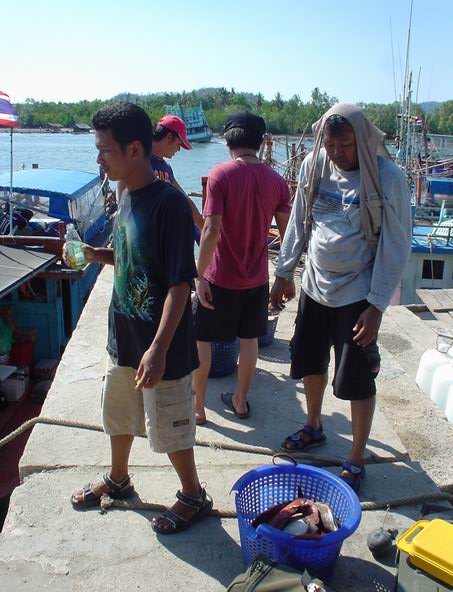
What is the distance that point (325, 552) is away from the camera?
201cm

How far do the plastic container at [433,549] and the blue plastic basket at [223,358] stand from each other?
6.77ft

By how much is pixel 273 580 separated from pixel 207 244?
1734mm

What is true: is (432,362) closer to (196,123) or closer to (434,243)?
(434,243)

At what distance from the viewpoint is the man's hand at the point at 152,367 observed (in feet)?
6.59

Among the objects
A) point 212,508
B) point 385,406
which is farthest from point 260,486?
point 385,406

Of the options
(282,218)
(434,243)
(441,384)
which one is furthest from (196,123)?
(282,218)

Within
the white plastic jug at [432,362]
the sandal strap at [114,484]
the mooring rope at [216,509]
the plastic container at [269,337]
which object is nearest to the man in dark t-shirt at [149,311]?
the mooring rope at [216,509]

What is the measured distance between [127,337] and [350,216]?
43.9 inches

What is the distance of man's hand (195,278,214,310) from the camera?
125 inches

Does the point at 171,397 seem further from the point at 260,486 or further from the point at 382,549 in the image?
the point at 382,549

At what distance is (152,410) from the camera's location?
224 centimetres

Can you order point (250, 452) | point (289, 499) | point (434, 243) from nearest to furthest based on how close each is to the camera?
1. point (289, 499)
2. point (250, 452)
3. point (434, 243)

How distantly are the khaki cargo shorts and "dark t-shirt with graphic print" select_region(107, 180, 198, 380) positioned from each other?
0.06m

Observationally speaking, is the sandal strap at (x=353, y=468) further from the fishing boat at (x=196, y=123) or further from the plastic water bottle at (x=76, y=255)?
the fishing boat at (x=196, y=123)
